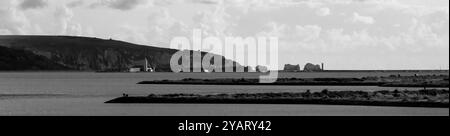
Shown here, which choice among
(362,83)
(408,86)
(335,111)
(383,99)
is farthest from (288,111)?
(362,83)

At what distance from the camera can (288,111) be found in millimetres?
63156

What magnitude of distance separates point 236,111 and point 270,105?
25.2ft

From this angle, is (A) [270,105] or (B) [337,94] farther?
(B) [337,94]

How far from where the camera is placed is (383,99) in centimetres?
7081

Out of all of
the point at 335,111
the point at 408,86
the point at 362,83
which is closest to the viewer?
the point at 335,111
